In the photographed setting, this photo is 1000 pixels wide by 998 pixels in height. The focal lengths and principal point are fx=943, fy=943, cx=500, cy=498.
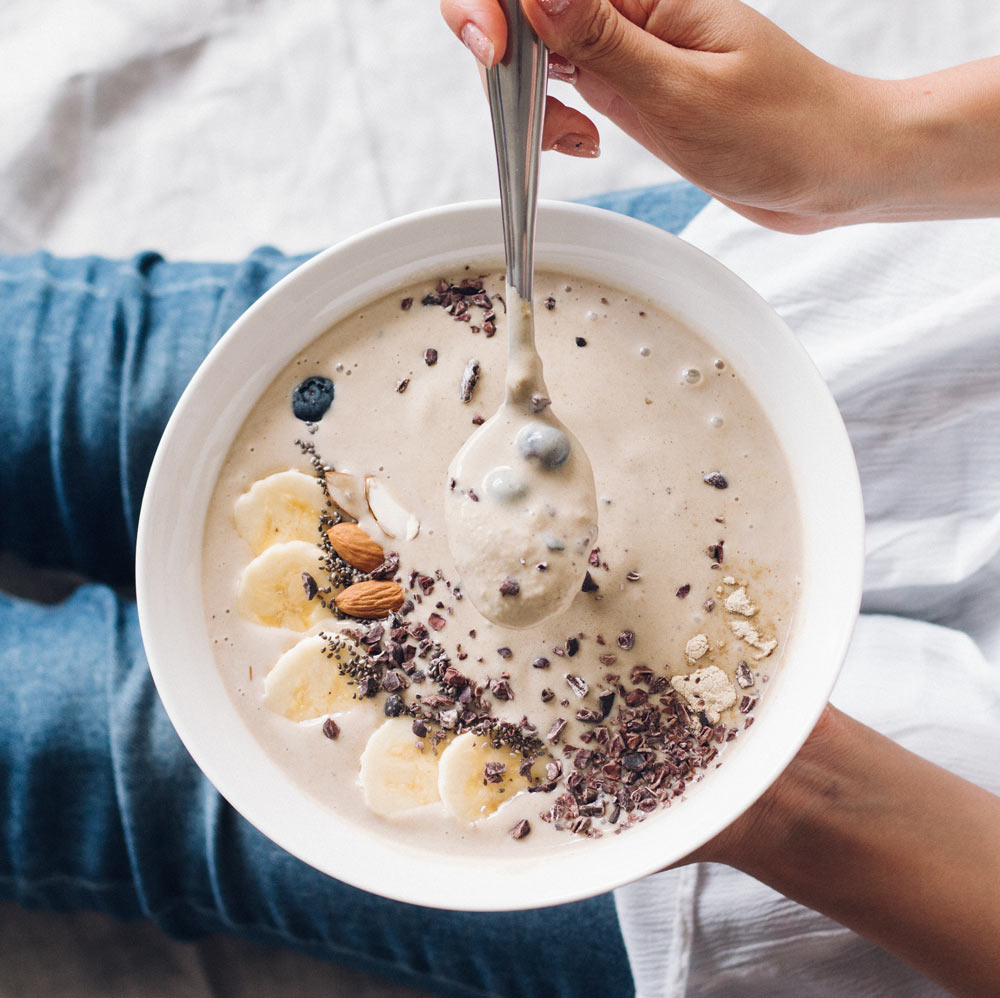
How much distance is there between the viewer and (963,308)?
38.9 inches

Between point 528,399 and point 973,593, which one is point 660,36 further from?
point 973,593

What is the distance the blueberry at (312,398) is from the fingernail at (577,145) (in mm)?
358

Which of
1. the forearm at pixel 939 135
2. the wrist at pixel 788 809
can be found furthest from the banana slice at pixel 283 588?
the forearm at pixel 939 135

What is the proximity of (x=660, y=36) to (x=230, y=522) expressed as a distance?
1.91 feet

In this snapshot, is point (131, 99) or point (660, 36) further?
point (131, 99)

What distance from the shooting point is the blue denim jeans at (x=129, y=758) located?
106cm

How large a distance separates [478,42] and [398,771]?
0.59 m

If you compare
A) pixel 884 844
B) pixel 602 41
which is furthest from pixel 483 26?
pixel 884 844

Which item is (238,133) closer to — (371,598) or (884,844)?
(371,598)

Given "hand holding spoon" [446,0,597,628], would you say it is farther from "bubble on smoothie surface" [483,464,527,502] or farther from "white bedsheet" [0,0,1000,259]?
"white bedsheet" [0,0,1000,259]

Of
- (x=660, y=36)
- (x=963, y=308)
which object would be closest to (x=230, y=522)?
(x=660, y=36)

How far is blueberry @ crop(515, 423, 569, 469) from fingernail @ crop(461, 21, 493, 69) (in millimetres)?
286

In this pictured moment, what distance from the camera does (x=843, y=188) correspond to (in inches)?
36.2

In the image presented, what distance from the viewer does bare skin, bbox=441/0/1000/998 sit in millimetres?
821
